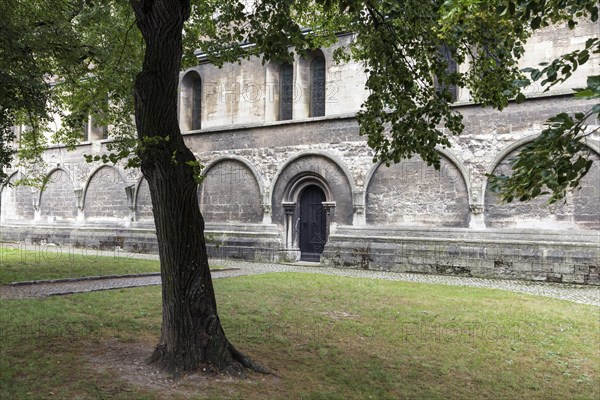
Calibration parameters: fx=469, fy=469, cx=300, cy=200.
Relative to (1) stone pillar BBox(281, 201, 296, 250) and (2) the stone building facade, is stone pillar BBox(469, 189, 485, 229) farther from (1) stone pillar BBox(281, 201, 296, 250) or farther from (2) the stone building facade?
(1) stone pillar BBox(281, 201, 296, 250)

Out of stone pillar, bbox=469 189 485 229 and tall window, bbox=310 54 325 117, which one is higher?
tall window, bbox=310 54 325 117

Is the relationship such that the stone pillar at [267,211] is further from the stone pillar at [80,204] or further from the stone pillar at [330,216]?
the stone pillar at [80,204]

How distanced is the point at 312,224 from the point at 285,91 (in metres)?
5.07

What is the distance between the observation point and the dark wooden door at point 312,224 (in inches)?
635

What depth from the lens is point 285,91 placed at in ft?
57.0

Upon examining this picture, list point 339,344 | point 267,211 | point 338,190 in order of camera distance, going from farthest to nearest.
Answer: point 267,211 < point 338,190 < point 339,344

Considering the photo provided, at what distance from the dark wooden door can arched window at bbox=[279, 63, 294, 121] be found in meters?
3.03

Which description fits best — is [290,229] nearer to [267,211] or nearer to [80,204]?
[267,211]

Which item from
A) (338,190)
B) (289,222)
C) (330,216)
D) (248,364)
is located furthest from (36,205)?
(248,364)

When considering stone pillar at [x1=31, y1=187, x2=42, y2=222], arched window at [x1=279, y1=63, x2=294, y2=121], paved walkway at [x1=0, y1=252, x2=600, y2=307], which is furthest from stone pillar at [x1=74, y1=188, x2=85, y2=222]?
arched window at [x1=279, y1=63, x2=294, y2=121]

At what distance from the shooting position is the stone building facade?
41.1 ft

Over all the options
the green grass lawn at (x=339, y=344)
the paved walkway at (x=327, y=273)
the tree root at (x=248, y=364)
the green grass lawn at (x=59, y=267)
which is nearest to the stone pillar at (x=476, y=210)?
the paved walkway at (x=327, y=273)

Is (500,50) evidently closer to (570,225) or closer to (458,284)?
(458,284)

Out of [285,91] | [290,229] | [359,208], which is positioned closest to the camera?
[359,208]
